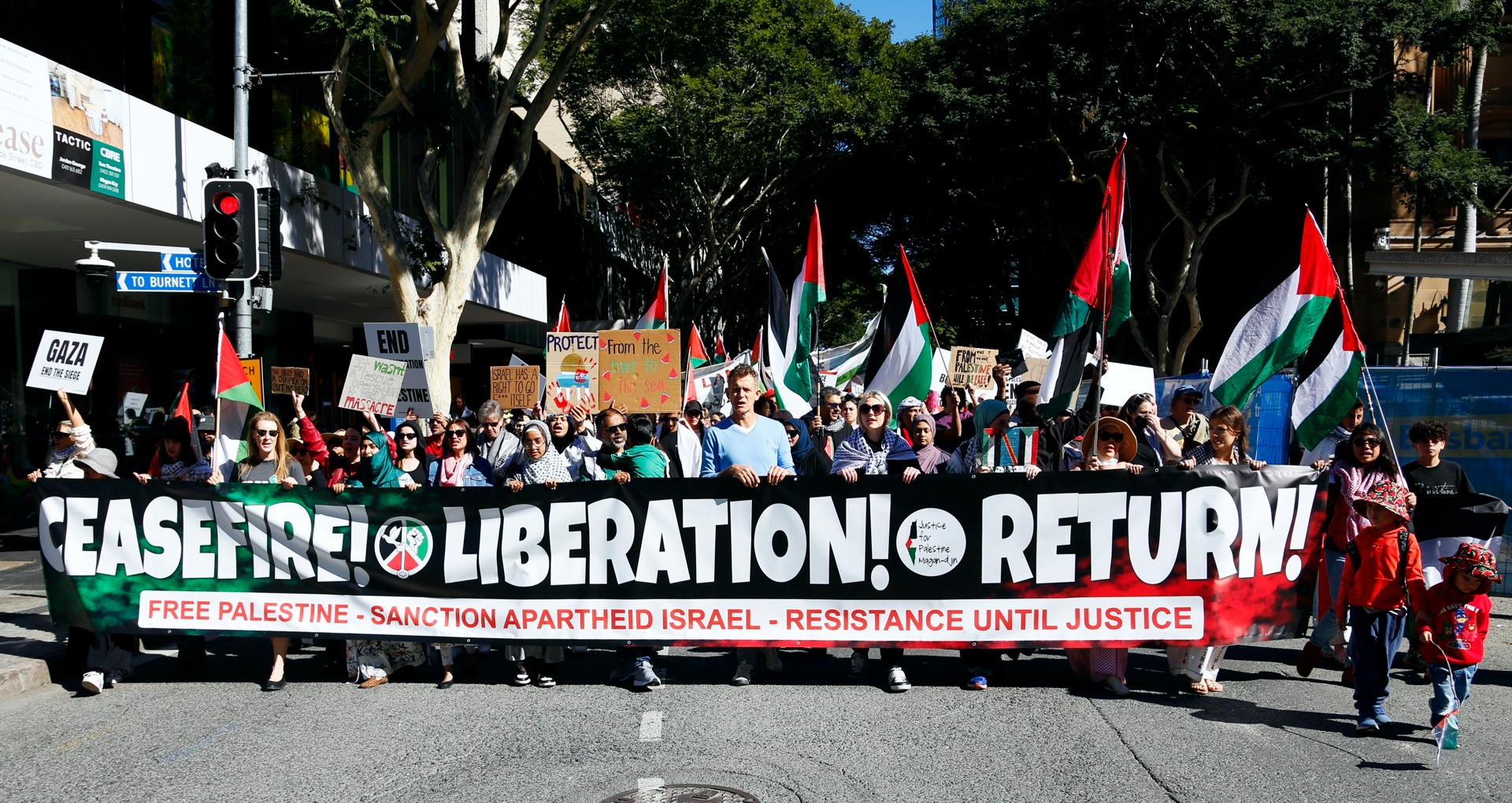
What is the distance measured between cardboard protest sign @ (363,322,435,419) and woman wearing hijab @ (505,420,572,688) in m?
2.91

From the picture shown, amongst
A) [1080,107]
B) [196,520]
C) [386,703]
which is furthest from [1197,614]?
[1080,107]

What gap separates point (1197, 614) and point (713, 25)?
21378 millimetres

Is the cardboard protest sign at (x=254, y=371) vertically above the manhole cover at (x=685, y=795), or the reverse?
the cardboard protest sign at (x=254, y=371)

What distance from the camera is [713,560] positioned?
263 inches

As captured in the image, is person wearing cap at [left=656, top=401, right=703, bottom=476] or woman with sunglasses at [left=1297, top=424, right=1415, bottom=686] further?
person wearing cap at [left=656, top=401, right=703, bottom=476]

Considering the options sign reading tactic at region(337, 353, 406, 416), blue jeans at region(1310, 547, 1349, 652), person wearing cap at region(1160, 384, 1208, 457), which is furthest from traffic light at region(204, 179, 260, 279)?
blue jeans at region(1310, 547, 1349, 652)

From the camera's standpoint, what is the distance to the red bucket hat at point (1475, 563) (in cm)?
513

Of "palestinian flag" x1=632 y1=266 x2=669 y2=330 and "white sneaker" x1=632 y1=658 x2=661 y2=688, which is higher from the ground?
"palestinian flag" x1=632 y1=266 x2=669 y2=330

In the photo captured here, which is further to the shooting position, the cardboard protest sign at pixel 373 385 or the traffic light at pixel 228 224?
the traffic light at pixel 228 224

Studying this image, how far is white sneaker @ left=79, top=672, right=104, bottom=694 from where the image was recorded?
22.1 feet

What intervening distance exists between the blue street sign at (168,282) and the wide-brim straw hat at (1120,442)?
7.39 meters

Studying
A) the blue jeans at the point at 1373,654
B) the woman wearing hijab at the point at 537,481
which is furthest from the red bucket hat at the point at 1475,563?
the woman wearing hijab at the point at 537,481

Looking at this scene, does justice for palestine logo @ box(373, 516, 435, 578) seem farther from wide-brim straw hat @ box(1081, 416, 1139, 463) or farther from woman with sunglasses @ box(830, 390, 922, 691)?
wide-brim straw hat @ box(1081, 416, 1139, 463)

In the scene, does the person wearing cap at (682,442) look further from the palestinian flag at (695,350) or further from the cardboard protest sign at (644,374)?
the palestinian flag at (695,350)
